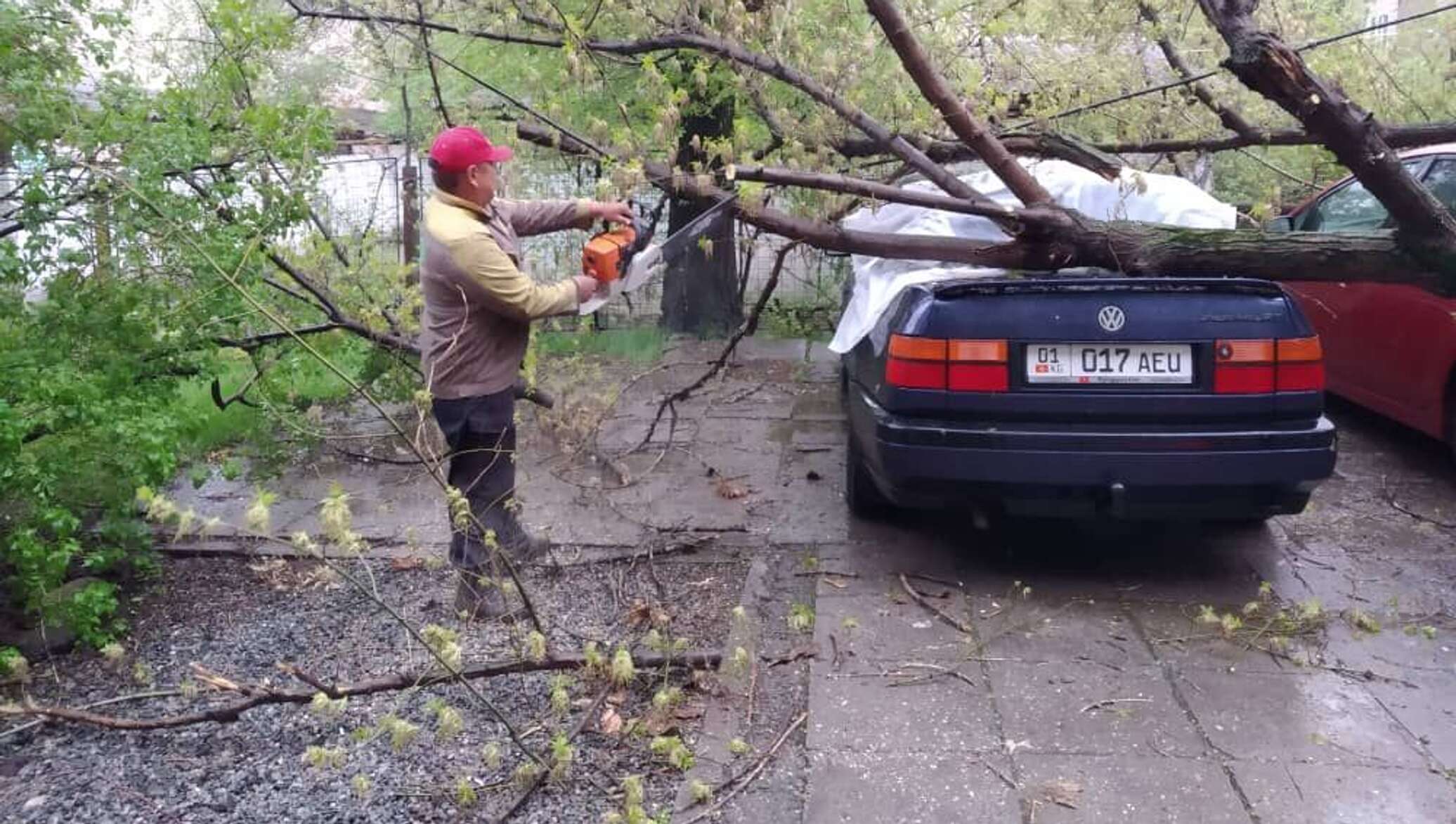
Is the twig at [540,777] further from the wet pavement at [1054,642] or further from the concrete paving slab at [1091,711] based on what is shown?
the concrete paving slab at [1091,711]

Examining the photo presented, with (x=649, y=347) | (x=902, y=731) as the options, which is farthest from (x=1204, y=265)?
(x=649, y=347)

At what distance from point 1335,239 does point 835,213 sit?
2230 mm

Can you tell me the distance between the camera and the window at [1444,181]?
6.37 m

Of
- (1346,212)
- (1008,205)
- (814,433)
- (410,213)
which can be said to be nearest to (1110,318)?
(1008,205)

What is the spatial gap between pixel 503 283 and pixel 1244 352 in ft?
9.32

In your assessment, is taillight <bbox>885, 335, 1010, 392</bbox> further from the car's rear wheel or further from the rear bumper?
the car's rear wheel

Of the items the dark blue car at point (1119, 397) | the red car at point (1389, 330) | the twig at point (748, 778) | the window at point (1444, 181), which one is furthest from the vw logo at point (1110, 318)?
the window at point (1444, 181)

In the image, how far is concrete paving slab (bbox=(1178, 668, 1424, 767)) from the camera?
353 cm

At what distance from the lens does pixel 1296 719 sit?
148 inches

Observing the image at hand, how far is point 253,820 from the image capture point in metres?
3.28

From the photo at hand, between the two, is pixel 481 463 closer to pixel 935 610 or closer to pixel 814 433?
pixel 935 610

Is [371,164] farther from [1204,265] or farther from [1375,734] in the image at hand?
[1375,734]

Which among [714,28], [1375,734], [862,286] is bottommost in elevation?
[1375,734]

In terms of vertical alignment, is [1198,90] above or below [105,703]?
above
